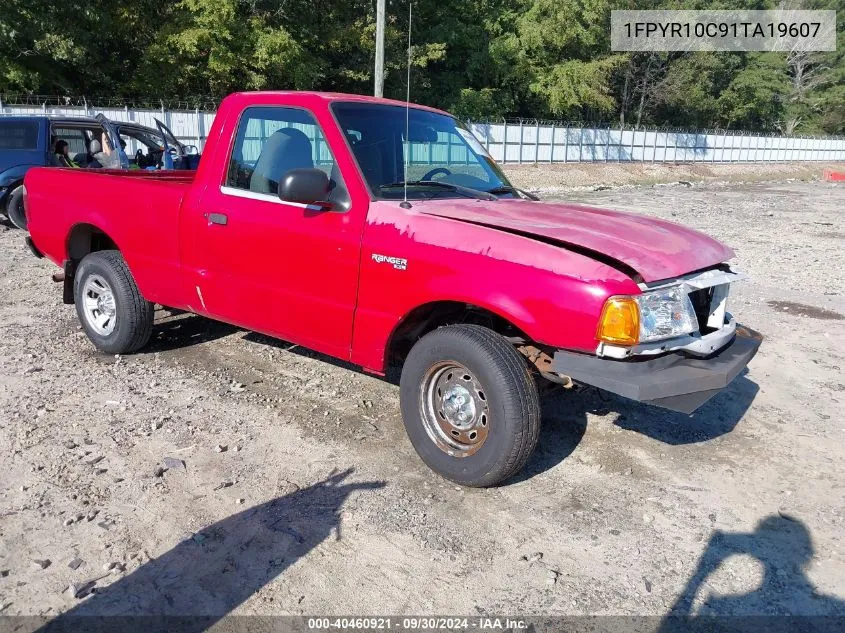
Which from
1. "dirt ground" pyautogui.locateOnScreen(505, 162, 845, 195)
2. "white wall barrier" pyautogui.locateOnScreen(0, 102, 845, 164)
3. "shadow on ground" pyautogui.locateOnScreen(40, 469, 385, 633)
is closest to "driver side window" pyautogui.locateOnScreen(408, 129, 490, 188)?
"shadow on ground" pyautogui.locateOnScreen(40, 469, 385, 633)

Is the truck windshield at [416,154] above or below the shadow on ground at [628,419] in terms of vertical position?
above

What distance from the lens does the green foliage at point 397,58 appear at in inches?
1055

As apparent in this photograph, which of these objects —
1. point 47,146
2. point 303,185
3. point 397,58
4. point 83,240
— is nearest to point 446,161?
point 303,185

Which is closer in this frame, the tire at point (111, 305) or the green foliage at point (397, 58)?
the tire at point (111, 305)

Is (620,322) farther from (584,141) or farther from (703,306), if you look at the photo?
(584,141)

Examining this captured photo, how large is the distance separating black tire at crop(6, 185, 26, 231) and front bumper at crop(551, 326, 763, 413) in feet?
35.4

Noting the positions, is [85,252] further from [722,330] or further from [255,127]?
[722,330]

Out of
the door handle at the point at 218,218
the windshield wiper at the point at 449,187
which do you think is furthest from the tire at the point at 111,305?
the windshield wiper at the point at 449,187

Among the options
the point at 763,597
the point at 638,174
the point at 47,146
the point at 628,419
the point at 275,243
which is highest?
the point at 638,174

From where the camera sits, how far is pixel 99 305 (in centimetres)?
561

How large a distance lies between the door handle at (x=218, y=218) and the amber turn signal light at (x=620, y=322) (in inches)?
101

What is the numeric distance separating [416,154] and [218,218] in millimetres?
1363

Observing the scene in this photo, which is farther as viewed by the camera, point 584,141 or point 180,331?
point 584,141

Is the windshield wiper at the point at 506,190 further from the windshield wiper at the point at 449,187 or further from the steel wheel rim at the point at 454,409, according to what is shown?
the steel wheel rim at the point at 454,409
